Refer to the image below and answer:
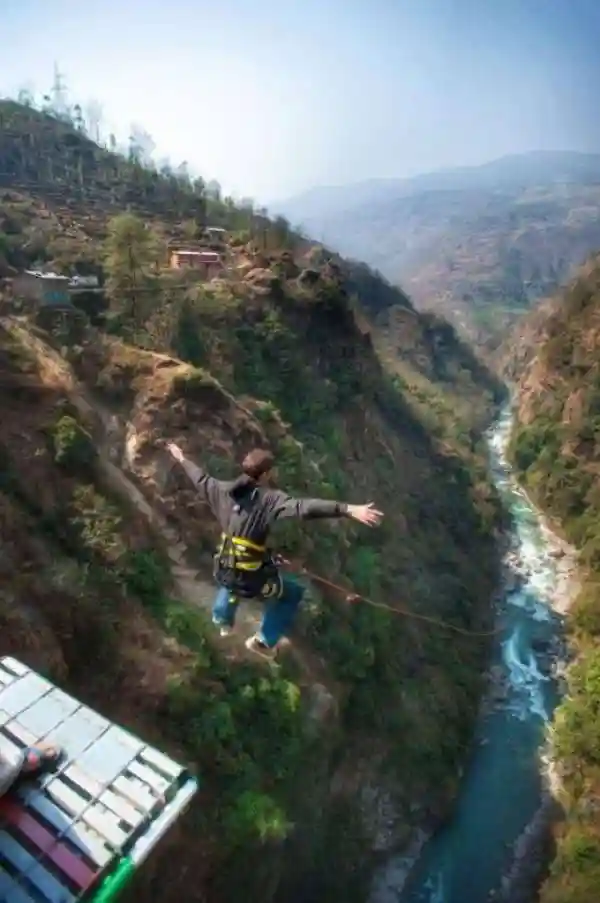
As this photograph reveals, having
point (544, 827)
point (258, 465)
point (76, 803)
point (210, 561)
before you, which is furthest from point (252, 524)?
point (544, 827)

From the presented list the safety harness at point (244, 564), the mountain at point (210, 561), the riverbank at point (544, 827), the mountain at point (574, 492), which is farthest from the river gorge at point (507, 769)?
the safety harness at point (244, 564)

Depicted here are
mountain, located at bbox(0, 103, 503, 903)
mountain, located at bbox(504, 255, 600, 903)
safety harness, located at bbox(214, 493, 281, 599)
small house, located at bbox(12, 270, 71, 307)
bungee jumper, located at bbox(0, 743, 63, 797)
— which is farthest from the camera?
small house, located at bbox(12, 270, 71, 307)

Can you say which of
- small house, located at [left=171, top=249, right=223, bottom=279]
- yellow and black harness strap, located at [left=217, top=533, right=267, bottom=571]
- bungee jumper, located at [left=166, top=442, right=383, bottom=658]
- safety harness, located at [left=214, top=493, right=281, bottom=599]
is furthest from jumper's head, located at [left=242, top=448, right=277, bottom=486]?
small house, located at [left=171, top=249, right=223, bottom=279]

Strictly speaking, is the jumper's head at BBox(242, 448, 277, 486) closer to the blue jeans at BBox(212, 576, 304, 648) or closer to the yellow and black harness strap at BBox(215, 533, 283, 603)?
the yellow and black harness strap at BBox(215, 533, 283, 603)

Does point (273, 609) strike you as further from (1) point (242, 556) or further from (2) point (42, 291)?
(2) point (42, 291)

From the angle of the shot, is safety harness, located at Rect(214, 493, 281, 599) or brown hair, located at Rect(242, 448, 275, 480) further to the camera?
safety harness, located at Rect(214, 493, 281, 599)

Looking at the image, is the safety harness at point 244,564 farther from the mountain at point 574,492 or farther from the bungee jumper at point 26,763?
the mountain at point 574,492

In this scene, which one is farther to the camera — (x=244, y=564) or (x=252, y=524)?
(x=244, y=564)
